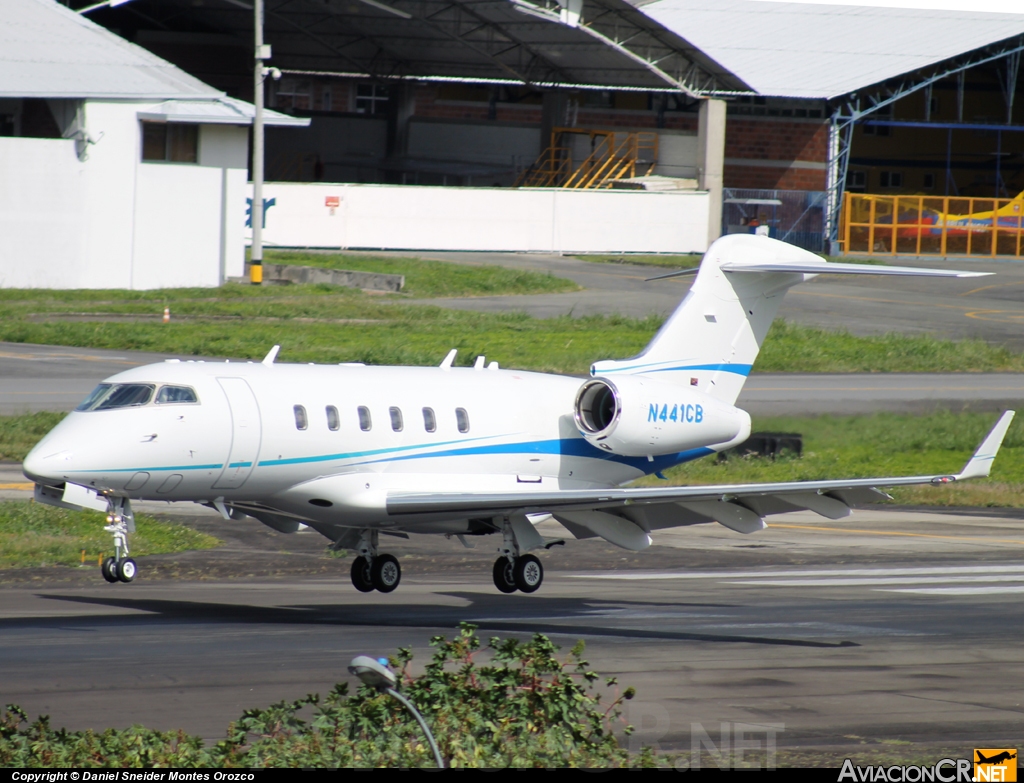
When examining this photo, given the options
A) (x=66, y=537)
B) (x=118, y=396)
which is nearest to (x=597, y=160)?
(x=66, y=537)

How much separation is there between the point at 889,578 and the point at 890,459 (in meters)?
10.9

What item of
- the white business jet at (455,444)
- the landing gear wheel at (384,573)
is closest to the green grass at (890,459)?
the white business jet at (455,444)

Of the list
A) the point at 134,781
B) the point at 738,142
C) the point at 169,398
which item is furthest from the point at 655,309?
the point at 134,781

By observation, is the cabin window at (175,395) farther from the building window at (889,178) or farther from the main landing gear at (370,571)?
the building window at (889,178)

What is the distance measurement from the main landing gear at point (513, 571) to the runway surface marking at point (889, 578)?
426 centimetres

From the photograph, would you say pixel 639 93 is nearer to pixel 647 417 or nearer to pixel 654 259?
pixel 654 259

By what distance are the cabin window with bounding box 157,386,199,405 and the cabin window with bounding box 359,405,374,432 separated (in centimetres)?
243

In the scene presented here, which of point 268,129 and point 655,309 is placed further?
point 268,129

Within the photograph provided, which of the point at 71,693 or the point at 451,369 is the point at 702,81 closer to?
the point at 451,369

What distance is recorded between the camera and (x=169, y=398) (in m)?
18.8

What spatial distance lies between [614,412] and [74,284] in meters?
39.1

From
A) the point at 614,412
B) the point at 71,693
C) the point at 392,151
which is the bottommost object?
the point at 71,693

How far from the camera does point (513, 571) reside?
69.8 feet

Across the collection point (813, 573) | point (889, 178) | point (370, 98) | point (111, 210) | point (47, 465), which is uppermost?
point (370, 98)
